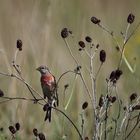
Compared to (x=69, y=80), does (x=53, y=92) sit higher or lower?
lower

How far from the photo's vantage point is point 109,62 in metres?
4.99

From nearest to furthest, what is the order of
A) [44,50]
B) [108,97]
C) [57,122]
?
1. [108,97]
2. [57,122]
3. [44,50]

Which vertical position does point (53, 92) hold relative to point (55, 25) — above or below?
below

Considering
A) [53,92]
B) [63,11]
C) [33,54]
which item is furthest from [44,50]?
[53,92]

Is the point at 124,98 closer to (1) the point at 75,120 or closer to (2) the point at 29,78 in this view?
(1) the point at 75,120

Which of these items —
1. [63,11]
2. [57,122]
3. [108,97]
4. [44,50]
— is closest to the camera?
[108,97]

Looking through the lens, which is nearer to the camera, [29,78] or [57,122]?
[57,122]

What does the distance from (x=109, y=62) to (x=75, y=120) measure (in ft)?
2.43

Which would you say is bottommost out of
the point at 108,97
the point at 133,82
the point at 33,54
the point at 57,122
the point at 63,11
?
the point at 108,97

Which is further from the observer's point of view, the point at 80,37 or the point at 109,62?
the point at 109,62

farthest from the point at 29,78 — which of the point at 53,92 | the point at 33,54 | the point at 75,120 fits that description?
the point at 53,92

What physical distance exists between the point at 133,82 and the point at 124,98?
122 millimetres

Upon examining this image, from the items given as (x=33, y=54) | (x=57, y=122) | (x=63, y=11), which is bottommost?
(x=57, y=122)

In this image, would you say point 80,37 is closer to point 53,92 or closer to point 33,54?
point 33,54
